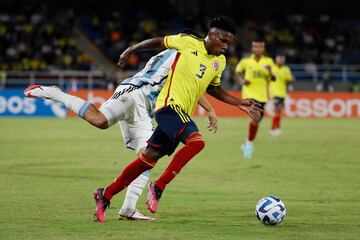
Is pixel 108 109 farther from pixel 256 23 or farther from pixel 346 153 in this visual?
pixel 256 23

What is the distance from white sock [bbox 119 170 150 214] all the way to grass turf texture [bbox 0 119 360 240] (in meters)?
0.20

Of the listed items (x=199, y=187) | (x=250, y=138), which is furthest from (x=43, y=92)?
(x=250, y=138)

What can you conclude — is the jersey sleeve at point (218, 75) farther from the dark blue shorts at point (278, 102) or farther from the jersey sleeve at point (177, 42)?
the dark blue shorts at point (278, 102)

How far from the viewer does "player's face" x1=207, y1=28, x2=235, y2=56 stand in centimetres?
921

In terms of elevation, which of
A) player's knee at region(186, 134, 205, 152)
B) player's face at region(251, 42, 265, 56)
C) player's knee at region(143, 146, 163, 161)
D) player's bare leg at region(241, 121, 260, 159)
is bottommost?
player's bare leg at region(241, 121, 260, 159)

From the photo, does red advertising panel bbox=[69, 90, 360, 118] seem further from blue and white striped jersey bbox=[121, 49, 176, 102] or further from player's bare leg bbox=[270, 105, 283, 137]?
blue and white striped jersey bbox=[121, 49, 176, 102]

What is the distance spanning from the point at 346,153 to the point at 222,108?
15783mm

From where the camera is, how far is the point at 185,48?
30.6 feet

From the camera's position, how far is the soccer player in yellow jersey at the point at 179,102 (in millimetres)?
9109

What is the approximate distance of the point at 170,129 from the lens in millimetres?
9008

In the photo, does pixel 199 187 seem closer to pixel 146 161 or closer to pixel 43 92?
pixel 146 161

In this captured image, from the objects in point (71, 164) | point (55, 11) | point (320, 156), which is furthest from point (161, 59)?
point (55, 11)

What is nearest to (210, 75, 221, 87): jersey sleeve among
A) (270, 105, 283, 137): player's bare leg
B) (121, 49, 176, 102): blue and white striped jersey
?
(121, 49, 176, 102): blue and white striped jersey

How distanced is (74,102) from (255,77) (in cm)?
1047
